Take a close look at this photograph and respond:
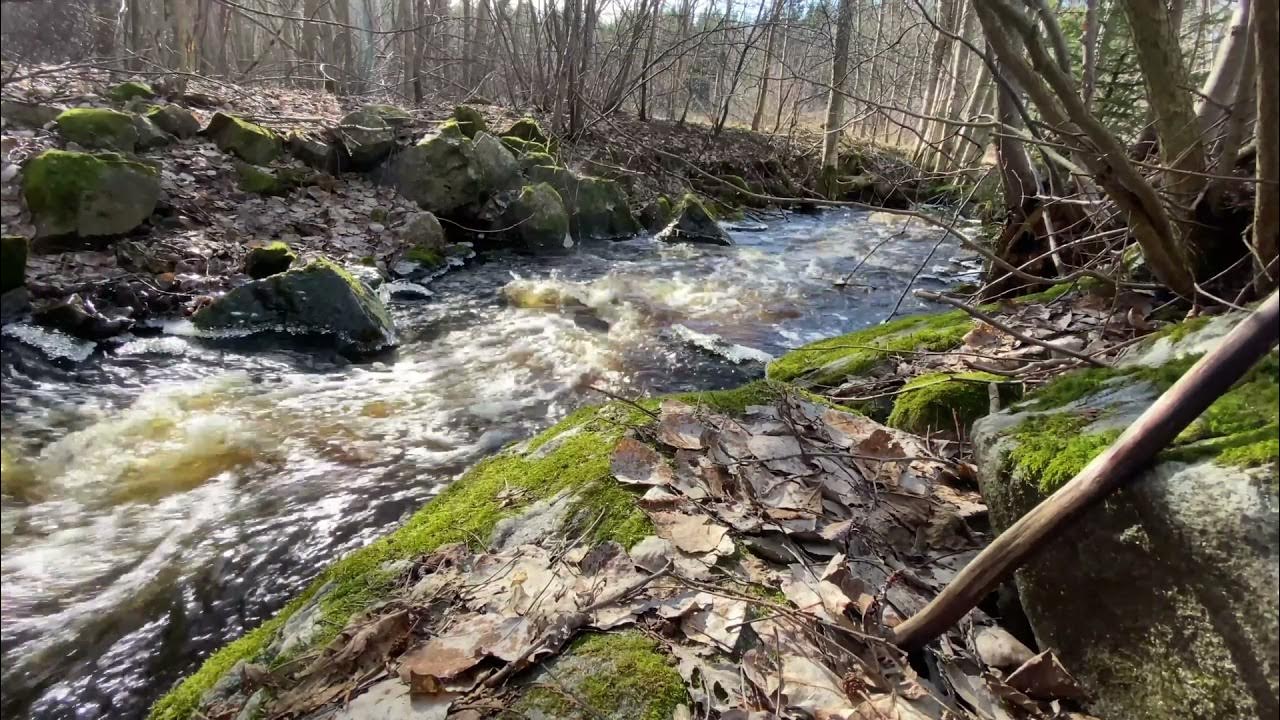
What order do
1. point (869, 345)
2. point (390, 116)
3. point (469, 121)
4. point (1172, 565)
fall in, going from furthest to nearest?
1. point (469, 121)
2. point (390, 116)
3. point (869, 345)
4. point (1172, 565)

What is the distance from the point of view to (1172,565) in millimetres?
1513

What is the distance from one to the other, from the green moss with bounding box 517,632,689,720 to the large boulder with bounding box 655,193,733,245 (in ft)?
34.9

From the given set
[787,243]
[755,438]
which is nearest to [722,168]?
[787,243]

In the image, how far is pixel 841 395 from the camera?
386 centimetres

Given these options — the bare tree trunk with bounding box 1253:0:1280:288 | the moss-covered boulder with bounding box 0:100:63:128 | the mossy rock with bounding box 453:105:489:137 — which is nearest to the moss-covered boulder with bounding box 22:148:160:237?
the moss-covered boulder with bounding box 0:100:63:128

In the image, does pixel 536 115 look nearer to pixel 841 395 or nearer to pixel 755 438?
pixel 841 395

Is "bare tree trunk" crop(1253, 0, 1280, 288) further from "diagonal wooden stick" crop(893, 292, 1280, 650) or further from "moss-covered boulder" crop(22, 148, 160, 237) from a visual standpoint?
"moss-covered boulder" crop(22, 148, 160, 237)

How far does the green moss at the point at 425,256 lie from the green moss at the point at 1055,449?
793cm

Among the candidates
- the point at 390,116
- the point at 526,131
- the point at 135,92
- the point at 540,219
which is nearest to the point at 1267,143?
the point at 540,219

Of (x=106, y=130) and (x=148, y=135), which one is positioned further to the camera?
(x=148, y=135)

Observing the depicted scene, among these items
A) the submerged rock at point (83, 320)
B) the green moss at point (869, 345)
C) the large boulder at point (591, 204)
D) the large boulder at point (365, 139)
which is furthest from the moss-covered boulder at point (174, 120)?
the green moss at point (869, 345)

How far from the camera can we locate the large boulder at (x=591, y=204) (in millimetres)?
11375

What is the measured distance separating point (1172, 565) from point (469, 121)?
11.7 m

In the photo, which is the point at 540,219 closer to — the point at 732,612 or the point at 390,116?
the point at 390,116
